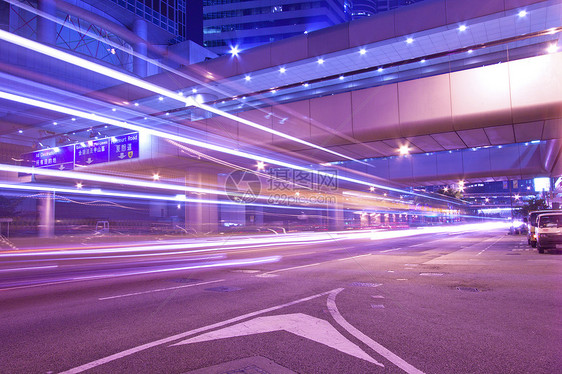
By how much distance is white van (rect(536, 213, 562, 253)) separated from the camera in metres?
18.7

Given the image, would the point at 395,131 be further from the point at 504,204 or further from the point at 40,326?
the point at 504,204

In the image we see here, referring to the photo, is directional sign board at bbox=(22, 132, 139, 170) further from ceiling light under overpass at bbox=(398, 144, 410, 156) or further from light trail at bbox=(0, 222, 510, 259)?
ceiling light under overpass at bbox=(398, 144, 410, 156)

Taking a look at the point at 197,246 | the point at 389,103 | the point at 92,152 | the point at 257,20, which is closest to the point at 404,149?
the point at 389,103

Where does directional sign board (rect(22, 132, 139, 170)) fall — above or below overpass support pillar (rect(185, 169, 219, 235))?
above

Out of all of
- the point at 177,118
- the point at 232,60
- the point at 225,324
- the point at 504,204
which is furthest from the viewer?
the point at 504,204

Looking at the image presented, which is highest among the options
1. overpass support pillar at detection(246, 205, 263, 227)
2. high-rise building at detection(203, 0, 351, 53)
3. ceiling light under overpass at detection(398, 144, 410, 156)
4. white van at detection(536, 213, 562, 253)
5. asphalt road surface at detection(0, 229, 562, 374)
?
high-rise building at detection(203, 0, 351, 53)

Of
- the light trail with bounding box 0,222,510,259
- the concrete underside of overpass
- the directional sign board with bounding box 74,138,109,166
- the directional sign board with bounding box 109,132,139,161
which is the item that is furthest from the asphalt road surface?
the directional sign board with bounding box 74,138,109,166

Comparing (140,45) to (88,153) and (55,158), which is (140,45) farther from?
(88,153)

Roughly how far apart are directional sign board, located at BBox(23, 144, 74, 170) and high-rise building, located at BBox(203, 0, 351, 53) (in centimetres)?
7518

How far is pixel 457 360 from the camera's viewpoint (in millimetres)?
4480

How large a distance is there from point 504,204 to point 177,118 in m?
111

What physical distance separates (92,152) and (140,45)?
96.4 feet

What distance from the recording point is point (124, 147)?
21781 millimetres

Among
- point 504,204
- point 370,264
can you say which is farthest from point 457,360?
point 504,204
